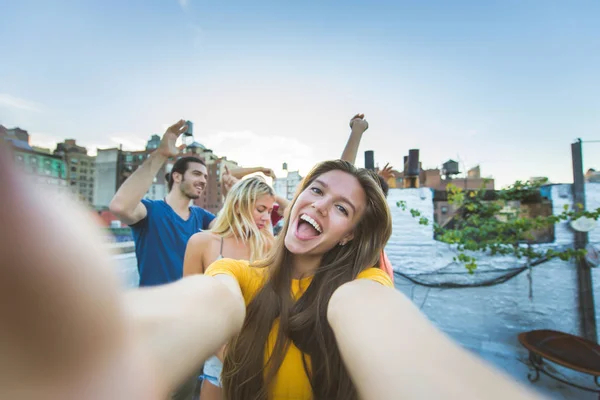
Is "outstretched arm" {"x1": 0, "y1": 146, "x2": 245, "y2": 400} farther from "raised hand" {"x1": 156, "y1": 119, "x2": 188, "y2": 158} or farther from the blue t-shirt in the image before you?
"raised hand" {"x1": 156, "y1": 119, "x2": 188, "y2": 158}

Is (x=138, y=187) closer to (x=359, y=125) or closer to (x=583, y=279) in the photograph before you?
(x=359, y=125)

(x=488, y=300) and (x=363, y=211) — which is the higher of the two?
(x=363, y=211)

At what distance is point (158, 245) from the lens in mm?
2705

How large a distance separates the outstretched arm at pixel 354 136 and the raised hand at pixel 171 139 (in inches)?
68.4

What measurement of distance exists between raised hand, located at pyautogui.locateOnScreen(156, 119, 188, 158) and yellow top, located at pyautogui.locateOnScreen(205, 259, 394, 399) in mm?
1741

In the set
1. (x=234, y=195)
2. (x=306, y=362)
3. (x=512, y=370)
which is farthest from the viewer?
(x=512, y=370)

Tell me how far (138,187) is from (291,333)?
6.30 feet

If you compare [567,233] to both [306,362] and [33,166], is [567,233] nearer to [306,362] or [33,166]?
[306,362]

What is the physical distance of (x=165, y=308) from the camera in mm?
772

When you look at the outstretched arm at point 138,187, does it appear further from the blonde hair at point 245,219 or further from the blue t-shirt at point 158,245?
the blonde hair at point 245,219

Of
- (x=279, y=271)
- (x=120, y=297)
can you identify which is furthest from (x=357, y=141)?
(x=120, y=297)

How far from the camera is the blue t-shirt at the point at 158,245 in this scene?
2.66 meters

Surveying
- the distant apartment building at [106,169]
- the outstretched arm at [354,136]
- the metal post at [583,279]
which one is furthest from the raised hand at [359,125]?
the distant apartment building at [106,169]

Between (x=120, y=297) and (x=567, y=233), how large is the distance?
21.3 ft
